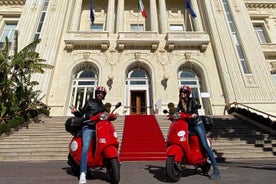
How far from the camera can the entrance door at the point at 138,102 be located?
663 inches

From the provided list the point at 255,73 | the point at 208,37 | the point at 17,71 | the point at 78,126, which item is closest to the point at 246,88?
the point at 255,73

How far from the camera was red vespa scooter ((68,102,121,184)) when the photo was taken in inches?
122

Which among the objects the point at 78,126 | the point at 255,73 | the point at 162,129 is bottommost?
the point at 78,126

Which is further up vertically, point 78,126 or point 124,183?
point 78,126

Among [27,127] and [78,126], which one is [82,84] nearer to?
[27,127]

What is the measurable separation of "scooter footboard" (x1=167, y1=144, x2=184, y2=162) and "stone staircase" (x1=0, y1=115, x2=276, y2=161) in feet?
13.4

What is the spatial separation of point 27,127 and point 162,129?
719cm

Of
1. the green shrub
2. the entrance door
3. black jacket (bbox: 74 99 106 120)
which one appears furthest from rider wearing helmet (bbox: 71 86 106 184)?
the entrance door

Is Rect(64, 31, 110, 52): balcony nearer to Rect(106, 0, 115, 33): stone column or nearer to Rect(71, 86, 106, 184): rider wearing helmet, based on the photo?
Rect(106, 0, 115, 33): stone column

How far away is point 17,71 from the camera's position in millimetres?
11852

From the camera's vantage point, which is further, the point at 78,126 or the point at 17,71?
the point at 17,71

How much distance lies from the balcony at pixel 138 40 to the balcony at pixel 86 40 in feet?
4.28

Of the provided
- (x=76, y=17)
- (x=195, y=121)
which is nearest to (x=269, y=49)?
(x=76, y=17)

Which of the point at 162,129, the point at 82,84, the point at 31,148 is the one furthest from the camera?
the point at 82,84
